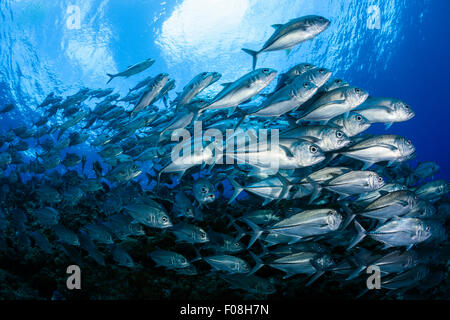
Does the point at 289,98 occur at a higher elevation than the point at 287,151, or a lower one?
higher

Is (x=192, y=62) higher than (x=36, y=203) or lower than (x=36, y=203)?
higher

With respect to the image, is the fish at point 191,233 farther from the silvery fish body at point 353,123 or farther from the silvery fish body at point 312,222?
the silvery fish body at point 353,123

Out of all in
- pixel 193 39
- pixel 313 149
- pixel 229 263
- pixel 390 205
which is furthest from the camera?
pixel 193 39

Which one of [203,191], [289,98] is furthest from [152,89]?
[289,98]

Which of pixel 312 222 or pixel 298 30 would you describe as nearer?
pixel 312 222

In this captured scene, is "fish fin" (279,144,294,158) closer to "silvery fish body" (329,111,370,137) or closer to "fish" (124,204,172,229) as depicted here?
"silvery fish body" (329,111,370,137)

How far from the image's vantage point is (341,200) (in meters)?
3.49

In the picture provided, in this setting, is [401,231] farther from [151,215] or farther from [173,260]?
[151,215]

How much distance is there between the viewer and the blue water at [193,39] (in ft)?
51.0

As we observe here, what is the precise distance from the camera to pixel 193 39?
17516mm
